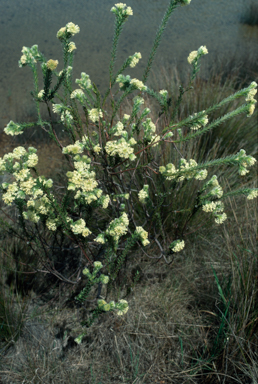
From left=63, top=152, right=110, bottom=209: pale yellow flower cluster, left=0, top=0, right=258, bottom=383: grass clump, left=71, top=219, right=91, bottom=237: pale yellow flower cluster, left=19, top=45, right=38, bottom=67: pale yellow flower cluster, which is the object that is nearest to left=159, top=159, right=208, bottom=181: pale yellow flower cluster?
left=0, top=0, right=258, bottom=383: grass clump

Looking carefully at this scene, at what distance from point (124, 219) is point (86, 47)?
4985 mm

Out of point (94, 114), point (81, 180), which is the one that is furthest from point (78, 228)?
point (94, 114)

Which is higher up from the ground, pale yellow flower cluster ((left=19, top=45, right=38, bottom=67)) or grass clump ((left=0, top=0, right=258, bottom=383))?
pale yellow flower cluster ((left=19, top=45, right=38, bottom=67))

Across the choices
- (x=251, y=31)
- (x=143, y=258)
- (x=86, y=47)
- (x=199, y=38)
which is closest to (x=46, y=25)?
(x=86, y=47)

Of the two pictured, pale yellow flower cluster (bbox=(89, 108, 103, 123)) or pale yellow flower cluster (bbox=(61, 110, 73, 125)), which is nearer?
pale yellow flower cluster (bbox=(89, 108, 103, 123))

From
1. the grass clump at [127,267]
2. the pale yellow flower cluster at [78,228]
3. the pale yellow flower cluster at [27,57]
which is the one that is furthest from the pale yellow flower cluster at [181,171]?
the pale yellow flower cluster at [27,57]

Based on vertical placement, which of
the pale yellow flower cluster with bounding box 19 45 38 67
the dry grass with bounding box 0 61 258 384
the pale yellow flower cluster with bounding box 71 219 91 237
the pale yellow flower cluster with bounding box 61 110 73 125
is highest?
the pale yellow flower cluster with bounding box 19 45 38 67

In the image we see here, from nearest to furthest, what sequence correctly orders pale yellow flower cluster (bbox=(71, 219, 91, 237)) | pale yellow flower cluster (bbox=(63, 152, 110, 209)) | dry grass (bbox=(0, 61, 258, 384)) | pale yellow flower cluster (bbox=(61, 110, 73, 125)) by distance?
pale yellow flower cluster (bbox=(63, 152, 110, 209)) < pale yellow flower cluster (bbox=(71, 219, 91, 237)) < pale yellow flower cluster (bbox=(61, 110, 73, 125)) < dry grass (bbox=(0, 61, 258, 384))

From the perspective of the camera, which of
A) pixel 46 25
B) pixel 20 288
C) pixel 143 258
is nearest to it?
pixel 20 288

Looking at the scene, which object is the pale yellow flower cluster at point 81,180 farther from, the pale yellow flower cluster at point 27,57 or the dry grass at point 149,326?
the dry grass at point 149,326

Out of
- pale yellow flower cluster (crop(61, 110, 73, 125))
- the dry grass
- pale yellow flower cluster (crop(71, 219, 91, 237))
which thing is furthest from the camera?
the dry grass

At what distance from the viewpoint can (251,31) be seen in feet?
22.2

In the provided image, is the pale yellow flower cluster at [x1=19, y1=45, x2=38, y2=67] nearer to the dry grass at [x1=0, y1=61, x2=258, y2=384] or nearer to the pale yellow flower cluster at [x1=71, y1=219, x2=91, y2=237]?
the pale yellow flower cluster at [x1=71, y1=219, x2=91, y2=237]

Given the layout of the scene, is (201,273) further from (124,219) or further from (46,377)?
(46,377)
